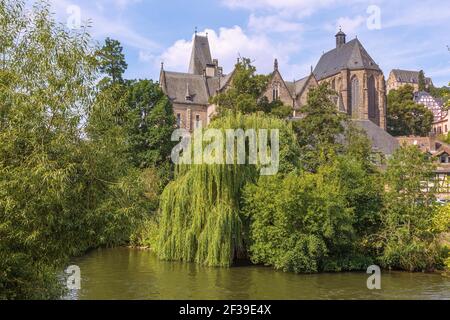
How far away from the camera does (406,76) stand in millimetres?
Answer: 137000

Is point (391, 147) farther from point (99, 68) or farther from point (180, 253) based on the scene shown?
point (99, 68)

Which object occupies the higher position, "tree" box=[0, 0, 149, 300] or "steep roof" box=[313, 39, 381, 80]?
"steep roof" box=[313, 39, 381, 80]

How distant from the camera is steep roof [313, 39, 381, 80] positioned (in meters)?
74.6

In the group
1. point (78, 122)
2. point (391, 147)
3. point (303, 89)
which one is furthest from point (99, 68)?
point (303, 89)

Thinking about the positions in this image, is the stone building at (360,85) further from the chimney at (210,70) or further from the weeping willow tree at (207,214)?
the weeping willow tree at (207,214)

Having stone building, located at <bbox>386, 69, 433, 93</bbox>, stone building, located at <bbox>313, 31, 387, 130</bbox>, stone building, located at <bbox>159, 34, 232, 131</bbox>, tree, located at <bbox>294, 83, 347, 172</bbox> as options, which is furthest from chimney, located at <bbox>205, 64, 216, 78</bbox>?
stone building, located at <bbox>386, 69, 433, 93</bbox>

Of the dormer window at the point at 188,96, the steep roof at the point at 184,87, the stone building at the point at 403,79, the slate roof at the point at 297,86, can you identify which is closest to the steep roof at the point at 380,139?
the slate roof at the point at 297,86

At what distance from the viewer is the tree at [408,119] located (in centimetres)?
8138

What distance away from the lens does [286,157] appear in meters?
27.6

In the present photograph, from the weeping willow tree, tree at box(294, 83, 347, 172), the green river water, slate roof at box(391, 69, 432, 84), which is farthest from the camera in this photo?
slate roof at box(391, 69, 432, 84)

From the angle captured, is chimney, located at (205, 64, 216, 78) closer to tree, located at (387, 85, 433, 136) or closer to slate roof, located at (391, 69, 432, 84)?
→ tree, located at (387, 85, 433, 136)

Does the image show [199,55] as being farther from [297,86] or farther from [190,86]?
[297,86]

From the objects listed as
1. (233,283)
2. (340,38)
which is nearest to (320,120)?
(233,283)

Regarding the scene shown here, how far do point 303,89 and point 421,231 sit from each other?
151 feet
